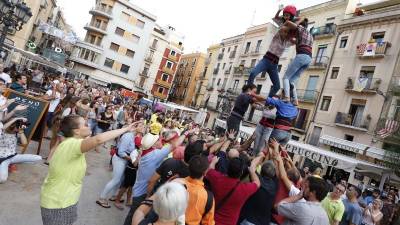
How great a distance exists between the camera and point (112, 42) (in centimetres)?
5328

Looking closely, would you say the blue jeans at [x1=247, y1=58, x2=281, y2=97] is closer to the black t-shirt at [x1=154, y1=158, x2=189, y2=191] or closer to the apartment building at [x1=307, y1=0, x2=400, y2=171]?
the black t-shirt at [x1=154, y1=158, x2=189, y2=191]

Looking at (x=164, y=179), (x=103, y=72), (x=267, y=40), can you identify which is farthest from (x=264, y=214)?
(x=103, y=72)

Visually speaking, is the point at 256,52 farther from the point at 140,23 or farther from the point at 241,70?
the point at 140,23

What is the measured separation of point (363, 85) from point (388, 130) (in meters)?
5.29

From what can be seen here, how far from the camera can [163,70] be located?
64.2m

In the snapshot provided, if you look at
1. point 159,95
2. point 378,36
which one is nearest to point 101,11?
point 159,95

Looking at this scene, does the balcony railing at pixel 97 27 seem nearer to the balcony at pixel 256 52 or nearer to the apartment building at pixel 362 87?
the balcony at pixel 256 52

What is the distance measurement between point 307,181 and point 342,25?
94.3 feet

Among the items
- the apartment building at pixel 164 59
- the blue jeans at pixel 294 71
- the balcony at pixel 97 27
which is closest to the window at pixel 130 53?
the apartment building at pixel 164 59

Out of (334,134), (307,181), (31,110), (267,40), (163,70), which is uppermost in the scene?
(267,40)

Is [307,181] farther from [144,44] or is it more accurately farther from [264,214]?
[144,44]

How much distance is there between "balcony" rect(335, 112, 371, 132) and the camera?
25502 millimetres

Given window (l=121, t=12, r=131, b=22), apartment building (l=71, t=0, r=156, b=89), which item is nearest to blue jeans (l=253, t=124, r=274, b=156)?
apartment building (l=71, t=0, r=156, b=89)

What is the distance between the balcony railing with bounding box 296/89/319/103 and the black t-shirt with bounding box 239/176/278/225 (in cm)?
2741
